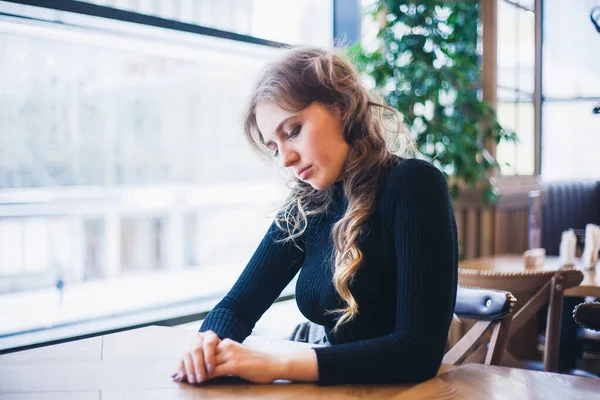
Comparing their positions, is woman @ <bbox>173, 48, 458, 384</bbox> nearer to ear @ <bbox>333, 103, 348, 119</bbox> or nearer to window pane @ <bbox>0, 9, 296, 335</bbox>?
ear @ <bbox>333, 103, 348, 119</bbox>

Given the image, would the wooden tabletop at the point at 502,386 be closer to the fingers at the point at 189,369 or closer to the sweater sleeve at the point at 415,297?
the sweater sleeve at the point at 415,297

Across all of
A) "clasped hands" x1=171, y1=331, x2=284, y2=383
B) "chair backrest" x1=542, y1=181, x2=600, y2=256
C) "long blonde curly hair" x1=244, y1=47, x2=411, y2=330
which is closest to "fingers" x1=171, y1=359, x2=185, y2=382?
"clasped hands" x1=171, y1=331, x2=284, y2=383

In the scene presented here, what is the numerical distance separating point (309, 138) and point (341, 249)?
0.79 ft

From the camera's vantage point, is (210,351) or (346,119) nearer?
Result: (210,351)

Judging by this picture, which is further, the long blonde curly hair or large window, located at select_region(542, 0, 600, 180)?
large window, located at select_region(542, 0, 600, 180)

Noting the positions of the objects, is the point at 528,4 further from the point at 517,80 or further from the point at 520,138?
the point at 520,138

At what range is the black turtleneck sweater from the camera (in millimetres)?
1029

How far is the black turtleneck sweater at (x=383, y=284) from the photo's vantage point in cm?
103

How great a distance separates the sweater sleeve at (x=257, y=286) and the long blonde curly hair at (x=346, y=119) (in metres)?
0.05

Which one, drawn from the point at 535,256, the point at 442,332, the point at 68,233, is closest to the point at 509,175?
the point at 535,256

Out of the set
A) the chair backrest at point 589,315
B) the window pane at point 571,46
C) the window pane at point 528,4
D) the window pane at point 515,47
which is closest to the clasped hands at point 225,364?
the chair backrest at point 589,315

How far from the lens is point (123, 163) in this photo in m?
3.29

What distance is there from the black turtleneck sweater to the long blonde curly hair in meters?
0.03

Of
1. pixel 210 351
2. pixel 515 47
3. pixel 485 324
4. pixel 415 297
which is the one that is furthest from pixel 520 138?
pixel 210 351
